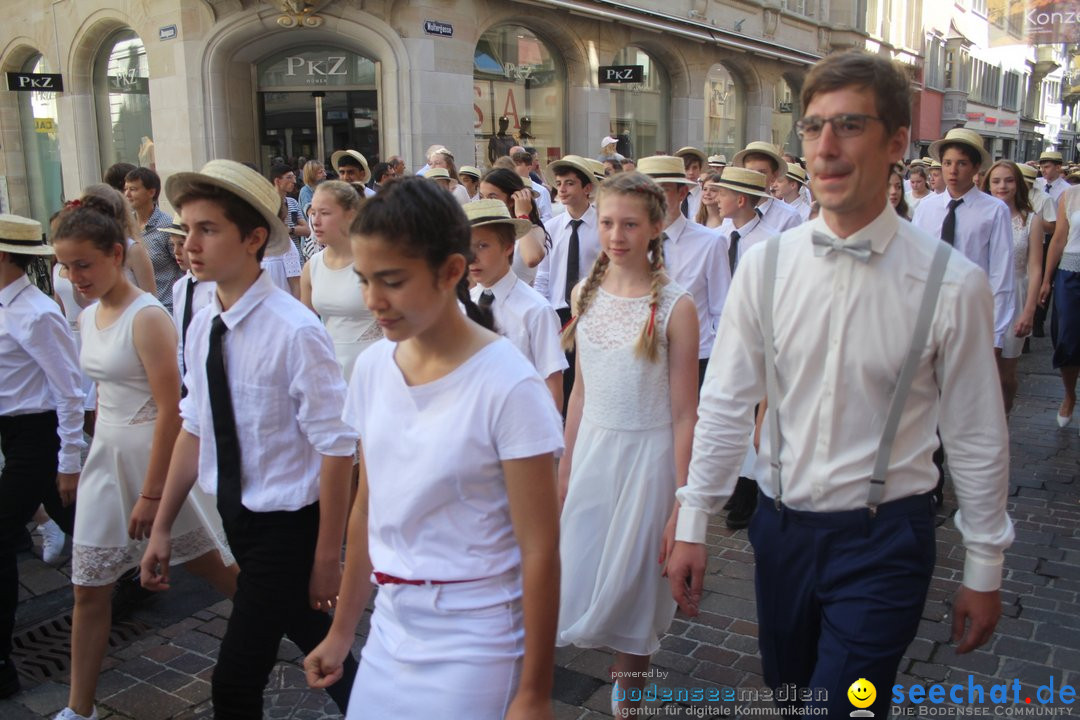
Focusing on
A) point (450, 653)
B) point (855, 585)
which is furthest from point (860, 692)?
point (450, 653)

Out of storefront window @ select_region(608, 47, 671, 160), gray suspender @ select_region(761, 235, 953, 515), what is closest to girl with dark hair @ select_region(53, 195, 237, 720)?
gray suspender @ select_region(761, 235, 953, 515)

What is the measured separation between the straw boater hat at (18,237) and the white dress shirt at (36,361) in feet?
0.59

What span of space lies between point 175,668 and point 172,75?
602 inches

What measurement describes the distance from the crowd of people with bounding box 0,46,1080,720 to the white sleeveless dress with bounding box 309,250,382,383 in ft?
3.77

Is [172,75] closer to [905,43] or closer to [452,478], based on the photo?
[452,478]

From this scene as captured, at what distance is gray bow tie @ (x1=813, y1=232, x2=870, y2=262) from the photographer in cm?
231

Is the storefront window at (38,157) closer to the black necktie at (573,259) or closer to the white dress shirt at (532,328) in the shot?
the black necktie at (573,259)

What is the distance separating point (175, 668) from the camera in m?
4.10

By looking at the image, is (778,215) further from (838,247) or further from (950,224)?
(838,247)

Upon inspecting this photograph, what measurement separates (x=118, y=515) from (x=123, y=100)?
62.0 feet

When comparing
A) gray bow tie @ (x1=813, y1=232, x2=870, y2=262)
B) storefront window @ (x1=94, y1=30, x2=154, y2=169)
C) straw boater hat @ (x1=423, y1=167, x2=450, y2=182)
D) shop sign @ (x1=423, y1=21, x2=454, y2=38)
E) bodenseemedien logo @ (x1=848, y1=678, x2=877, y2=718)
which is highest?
shop sign @ (x1=423, y1=21, x2=454, y2=38)

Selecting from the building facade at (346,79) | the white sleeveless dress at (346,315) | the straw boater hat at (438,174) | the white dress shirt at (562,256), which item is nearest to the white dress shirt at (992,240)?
the white dress shirt at (562,256)

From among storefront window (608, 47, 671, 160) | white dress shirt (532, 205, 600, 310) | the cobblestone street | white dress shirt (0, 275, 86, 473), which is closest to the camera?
the cobblestone street

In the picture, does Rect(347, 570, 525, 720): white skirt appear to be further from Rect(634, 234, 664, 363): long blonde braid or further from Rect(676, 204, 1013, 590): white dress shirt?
Rect(634, 234, 664, 363): long blonde braid
